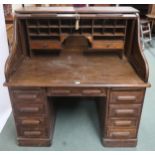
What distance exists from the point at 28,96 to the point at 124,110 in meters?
0.77

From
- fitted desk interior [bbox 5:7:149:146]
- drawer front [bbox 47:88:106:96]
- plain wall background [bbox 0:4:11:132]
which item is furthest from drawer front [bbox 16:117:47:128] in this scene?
plain wall background [bbox 0:4:11:132]

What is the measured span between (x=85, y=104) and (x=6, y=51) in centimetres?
110

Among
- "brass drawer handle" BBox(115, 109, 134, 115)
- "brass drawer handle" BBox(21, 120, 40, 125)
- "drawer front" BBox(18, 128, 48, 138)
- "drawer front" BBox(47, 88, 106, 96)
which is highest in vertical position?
"drawer front" BBox(47, 88, 106, 96)

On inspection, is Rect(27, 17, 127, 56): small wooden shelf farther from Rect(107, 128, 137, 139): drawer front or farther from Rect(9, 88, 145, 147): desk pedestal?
Rect(107, 128, 137, 139): drawer front

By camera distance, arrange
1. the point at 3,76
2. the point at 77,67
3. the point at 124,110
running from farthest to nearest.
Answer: the point at 3,76 → the point at 77,67 → the point at 124,110

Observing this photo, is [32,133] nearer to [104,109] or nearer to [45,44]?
[104,109]

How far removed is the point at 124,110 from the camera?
59.9 inches

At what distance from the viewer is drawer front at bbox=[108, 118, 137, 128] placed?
1.57 meters

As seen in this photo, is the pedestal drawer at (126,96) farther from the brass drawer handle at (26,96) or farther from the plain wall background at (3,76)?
the plain wall background at (3,76)

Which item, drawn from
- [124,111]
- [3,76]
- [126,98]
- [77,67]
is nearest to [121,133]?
[124,111]

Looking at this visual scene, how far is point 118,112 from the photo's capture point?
1.53 meters

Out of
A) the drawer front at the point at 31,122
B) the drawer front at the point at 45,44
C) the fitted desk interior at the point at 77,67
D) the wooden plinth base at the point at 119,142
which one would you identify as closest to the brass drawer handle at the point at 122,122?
the fitted desk interior at the point at 77,67

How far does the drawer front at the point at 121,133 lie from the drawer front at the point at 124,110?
0.54 feet

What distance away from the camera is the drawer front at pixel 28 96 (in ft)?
4.71
